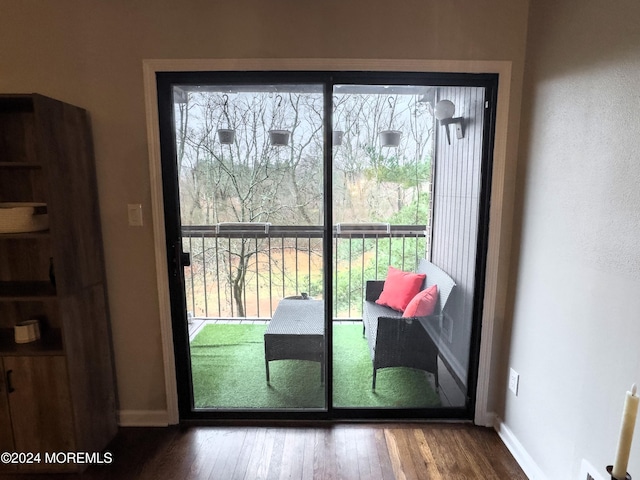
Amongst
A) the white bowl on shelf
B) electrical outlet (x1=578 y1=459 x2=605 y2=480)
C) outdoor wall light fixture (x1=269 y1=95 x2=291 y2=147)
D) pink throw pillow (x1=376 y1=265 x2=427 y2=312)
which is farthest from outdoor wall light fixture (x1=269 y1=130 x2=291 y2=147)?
electrical outlet (x1=578 y1=459 x2=605 y2=480)

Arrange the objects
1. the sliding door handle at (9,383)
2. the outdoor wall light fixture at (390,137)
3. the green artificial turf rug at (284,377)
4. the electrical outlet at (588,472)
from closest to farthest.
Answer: the electrical outlet at (588,472) < the sliding door handle at (9,383) < the outdoor wall light fixture at (390,137) < the green artificial turf rug at (284,377)

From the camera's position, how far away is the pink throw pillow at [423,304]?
2.22m

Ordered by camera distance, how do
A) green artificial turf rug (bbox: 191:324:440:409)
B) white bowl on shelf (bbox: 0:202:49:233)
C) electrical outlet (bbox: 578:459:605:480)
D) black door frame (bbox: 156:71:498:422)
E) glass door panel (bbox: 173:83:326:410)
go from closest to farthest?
electrical outlet (bbox: 578:459:605:480), white bowl on shelf (bbox: 0:202:49:233), black door frame (bbox: 156:71:498:422), glass door panel (bbox: 173:83:326:410), green artificial turf rug (bbox: 191:324:440:409)

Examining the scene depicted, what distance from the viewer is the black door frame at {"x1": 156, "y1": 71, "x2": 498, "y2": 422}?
1833 millimetres

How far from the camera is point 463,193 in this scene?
210 centimetres

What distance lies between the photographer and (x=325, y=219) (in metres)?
1.96

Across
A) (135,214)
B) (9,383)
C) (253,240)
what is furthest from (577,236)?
(9,383)

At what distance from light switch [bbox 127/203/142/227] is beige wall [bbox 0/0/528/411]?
0.35 m

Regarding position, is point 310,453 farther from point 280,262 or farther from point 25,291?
point 25,291

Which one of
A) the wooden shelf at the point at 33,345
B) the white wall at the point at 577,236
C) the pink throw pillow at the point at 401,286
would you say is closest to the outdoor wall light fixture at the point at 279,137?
the pink throw pillow at the point at 401,286

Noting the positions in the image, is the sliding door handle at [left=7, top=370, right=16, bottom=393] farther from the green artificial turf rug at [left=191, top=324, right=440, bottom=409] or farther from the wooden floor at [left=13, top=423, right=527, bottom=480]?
the green artificial turf rug at [left=191, top=324, right=440, bottom=409]

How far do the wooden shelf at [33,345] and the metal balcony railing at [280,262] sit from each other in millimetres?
664

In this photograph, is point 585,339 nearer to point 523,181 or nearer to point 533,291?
point 533,291

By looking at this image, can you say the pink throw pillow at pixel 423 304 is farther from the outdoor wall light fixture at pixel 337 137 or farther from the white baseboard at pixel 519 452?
the outdoor wall light fixture at pixel 337 137
